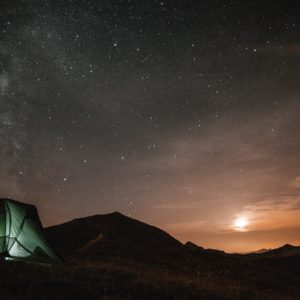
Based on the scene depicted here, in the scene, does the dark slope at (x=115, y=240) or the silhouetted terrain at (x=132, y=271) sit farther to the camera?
the dark slope at (x=115, y=240)

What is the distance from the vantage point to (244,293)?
17.4 m

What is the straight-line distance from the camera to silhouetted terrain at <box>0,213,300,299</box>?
12383 mm

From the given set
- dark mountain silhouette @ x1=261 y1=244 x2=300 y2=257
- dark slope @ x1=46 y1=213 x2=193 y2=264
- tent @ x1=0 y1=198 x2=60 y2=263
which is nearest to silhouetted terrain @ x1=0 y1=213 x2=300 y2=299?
dark slope @ x1=46 y1=213 x2=193 y2=264

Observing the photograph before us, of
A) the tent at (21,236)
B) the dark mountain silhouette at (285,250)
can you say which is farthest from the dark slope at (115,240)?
the dark mountain silhouette at (285,250)

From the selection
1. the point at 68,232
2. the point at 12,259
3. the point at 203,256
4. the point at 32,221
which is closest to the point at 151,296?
the point at 12,259

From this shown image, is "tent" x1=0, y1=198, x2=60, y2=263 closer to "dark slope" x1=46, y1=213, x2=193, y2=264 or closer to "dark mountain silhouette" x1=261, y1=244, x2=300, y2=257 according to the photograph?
"dark slope" x1=46, y1=213, x2=193, y2=264

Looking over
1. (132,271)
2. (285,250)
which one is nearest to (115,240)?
(132,271)

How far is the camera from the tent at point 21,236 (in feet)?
57.7

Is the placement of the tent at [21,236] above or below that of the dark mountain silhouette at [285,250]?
below

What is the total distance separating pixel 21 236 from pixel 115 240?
60.3ft

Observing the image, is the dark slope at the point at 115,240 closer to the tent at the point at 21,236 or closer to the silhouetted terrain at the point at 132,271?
the silhouetted terrain at the point at 132,271

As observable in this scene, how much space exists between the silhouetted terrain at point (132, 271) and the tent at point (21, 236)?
1.28 meters

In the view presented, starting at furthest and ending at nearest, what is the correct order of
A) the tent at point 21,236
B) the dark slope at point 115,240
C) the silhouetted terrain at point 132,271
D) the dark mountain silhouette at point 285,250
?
the dark mountain silhouette at point 285,250, the dark slope at point 115,240, the tent at point 21,236, the silhouetted terrain at point 132,271

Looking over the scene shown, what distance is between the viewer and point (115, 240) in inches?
1411
